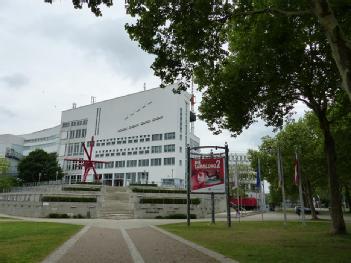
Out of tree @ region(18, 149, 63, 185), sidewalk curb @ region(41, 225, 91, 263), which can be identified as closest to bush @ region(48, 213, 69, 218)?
sidewalk curb @ region(41, 225, 91, 263)

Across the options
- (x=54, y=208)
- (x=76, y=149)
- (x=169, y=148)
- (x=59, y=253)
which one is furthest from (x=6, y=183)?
(x=59, y=253)

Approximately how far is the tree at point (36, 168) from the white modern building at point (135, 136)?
9741mm

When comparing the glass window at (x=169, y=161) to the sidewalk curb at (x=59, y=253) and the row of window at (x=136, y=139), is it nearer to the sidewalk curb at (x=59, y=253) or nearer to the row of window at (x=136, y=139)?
the row of window at (x=136, y=139)

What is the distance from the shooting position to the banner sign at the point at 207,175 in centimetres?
2744

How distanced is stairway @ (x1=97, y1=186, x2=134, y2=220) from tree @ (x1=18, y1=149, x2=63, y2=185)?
146ft

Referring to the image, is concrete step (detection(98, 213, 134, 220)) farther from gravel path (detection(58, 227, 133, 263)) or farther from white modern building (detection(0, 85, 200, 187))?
white modern building (detection(0, 85, 200, 187))

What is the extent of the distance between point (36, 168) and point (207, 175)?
70293mm

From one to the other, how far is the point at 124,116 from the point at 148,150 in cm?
1216

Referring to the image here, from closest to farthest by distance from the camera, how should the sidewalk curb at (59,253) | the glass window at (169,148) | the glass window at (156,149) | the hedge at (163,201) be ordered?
the sidewalk curb at (59,253) < the hedge at (163,201) < the glass window at (169,148) < the glass window at (156,149)

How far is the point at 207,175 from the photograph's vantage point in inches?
1088

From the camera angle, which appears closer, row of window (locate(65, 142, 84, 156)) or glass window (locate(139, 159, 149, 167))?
glass window (locate(139, 159, 149, 167))

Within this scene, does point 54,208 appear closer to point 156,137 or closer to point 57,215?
point 57,215

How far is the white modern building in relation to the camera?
86125 millimetres

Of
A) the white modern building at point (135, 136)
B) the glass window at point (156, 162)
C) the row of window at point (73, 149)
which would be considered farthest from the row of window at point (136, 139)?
the row of window at point (73, 149)
